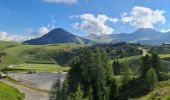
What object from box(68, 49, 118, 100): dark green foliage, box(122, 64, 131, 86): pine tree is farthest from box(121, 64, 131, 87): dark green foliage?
box(68, 49, 118, 100): dark green foliage

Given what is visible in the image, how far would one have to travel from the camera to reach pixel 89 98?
121 m

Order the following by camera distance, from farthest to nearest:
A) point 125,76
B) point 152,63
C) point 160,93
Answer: point 152,63 < point 125,76 < point 160,93

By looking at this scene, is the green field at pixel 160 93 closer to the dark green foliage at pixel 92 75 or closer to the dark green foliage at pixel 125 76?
the dark green foliage at pixel 125 76

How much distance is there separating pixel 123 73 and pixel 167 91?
32639 millimetres

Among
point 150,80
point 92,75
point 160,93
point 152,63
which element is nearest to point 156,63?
point 152,63

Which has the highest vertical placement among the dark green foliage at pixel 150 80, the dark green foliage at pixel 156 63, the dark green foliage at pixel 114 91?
the dark green foliage at pixel 156 63

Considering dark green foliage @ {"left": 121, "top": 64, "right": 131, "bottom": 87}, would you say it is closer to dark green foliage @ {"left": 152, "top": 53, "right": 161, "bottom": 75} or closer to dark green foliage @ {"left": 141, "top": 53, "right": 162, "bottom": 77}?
dark green foliage @ {"left": 141, "top": 53, "right": 162, "bottom": 77}

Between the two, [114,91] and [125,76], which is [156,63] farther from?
[114,91]

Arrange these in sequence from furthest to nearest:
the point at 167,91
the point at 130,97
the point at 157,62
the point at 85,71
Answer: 1. the point at 157,62
2. the point at 85,71
3. the point at 130,97
4. the point at 167,91

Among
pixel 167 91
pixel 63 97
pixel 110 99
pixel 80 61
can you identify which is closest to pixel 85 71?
pixel 80 61

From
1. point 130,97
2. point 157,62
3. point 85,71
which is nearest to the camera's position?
point 130,97

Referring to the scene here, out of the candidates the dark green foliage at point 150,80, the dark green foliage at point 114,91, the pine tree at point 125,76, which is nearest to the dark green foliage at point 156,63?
the pine tree at point 125,76

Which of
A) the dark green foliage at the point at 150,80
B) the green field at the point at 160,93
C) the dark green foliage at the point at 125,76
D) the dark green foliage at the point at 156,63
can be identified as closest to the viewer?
the green field at the point at 160,93

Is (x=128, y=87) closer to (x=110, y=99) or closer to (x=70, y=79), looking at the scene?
(x=110, y=99)
